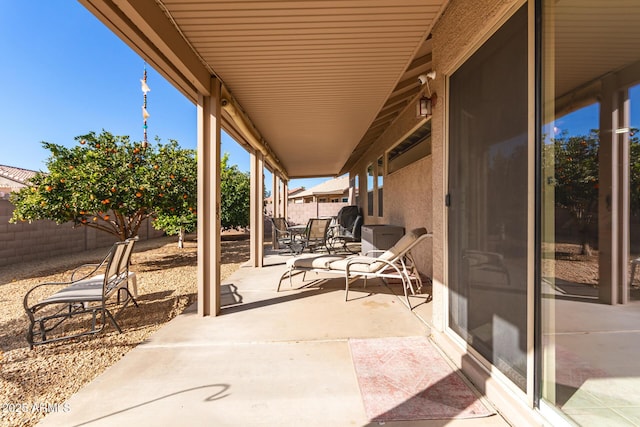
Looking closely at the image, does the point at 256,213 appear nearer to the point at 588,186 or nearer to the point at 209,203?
the point at 209,203

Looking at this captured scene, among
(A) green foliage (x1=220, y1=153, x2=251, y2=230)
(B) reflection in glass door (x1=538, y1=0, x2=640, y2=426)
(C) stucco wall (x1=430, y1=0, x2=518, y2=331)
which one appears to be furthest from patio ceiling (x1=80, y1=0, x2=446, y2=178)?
(A) green foliage (x1=220, y1=153, x2=251, y2=230)

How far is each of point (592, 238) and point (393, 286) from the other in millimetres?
3229

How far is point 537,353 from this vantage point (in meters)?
1.57

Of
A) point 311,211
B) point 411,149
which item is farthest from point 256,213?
point 311,211

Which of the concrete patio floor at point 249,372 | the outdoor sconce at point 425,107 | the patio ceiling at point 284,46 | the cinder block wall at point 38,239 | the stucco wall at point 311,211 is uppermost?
the patio ceiling at point 284,46

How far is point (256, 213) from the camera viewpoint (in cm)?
653

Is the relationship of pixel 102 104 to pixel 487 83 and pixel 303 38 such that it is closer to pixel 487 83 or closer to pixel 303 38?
pixel 303 38

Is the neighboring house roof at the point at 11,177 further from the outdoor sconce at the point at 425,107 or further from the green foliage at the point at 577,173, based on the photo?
the green foliage at the point at 577,173

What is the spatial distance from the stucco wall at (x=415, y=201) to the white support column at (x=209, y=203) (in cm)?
304

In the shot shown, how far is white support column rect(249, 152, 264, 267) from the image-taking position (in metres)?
6.27

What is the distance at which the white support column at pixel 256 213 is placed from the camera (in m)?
6.27

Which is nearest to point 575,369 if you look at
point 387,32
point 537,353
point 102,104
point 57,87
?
point 537,353

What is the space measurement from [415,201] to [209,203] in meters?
3.43

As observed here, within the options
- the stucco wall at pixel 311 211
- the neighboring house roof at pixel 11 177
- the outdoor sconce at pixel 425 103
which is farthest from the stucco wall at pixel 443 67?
the neighboring house roof at pixel 11 177
